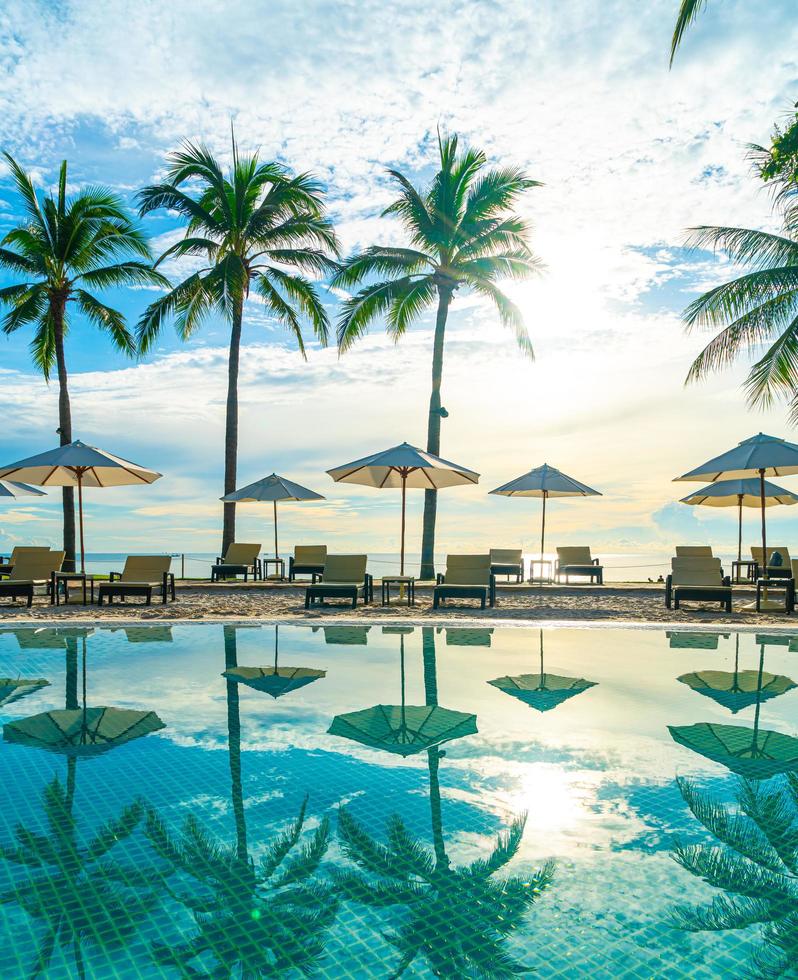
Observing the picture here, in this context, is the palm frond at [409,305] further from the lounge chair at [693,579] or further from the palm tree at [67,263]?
the lounge chair at [693,579]

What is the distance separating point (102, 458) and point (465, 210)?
1129cm

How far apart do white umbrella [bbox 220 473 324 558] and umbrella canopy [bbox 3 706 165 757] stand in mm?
11524

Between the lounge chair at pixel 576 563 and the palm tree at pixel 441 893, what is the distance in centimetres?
1229

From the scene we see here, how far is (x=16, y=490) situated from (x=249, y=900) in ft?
62.6

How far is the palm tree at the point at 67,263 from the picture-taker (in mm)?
18312

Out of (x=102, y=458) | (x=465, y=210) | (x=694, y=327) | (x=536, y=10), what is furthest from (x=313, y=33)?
(x=694, y=327)

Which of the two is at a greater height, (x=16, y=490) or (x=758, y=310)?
(x=758, y=310)

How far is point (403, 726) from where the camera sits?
19.3 feet

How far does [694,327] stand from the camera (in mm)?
16109

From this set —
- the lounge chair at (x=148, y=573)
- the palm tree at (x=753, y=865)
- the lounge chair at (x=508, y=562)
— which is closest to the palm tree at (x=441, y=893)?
the palm tree at (x=753, y=865)

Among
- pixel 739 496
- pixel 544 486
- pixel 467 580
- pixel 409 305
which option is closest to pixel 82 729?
pixel 467 580

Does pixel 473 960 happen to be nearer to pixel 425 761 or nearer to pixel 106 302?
pixel 425 761

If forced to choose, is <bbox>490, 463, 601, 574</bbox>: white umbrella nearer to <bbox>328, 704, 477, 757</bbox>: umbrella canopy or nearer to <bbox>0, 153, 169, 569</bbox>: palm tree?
<bbox>328, 704, 477, 757</bbox>: umbrella canopy

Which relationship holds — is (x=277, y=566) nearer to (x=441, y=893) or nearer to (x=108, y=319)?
(x=108, y=319)
